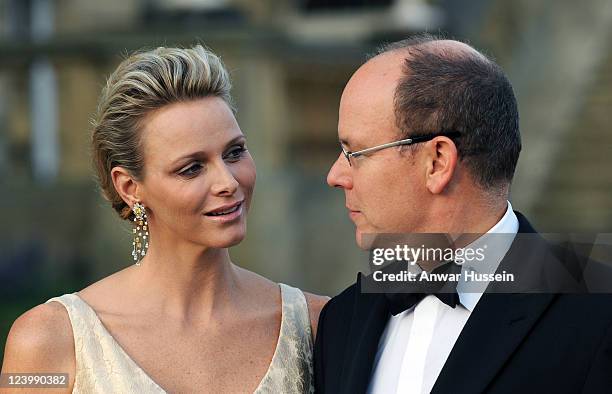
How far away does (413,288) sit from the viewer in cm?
387

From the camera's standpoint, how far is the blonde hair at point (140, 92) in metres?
4.26

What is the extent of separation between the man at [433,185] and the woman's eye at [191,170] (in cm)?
53

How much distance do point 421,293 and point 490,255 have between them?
0.27 m

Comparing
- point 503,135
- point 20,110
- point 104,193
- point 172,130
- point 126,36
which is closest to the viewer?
point 503,135

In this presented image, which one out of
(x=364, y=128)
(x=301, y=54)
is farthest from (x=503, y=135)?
(x=301, y=54)

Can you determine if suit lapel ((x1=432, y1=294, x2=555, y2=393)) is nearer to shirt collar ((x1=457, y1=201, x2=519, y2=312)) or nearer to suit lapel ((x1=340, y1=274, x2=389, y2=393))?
shirt collar ((x1=457, y1=201, x2=519, y2=312))

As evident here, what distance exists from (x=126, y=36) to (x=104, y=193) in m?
4.40

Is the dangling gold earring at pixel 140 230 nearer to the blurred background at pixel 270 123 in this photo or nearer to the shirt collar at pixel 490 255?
the shirt collar at pixel 490 255

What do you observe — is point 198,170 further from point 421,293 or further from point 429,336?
point 429,336

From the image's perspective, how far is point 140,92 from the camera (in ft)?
14.0

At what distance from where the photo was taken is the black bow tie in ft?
12.3

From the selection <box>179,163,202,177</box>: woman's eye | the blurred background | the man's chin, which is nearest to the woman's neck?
<box>179,163,202,177</box>: woman's eye

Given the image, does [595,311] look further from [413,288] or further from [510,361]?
[413,288]

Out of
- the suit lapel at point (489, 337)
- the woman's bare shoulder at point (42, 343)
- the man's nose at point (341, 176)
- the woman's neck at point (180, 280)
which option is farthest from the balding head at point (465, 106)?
the woman's bare shoulder at point (42, 343)
